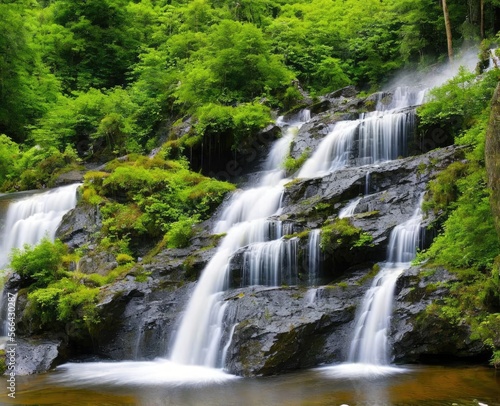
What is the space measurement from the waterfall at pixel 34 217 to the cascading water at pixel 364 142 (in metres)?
7.83

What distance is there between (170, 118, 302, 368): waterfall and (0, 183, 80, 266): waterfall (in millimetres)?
5871

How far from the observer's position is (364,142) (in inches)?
655

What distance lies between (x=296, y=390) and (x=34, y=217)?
1218cm

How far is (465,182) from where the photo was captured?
10117mm

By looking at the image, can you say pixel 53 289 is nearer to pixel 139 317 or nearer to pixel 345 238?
pixel 139 317

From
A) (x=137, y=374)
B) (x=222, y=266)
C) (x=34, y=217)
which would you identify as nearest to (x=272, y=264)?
(x=222, y=266)

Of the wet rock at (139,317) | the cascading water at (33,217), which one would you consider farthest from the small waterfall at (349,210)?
the cascading water at (33,217)

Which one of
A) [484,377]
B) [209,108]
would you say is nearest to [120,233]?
[209,108]

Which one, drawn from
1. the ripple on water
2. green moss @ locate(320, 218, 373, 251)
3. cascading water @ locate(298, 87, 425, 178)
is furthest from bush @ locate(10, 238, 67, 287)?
cascading water @ locate(298, 87, 425, 178)

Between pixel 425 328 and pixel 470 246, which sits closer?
pixel 425 328

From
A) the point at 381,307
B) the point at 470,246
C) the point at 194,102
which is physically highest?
the point at 194,102

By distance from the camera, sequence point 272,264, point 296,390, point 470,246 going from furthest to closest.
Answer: point 272,264, point 470,246, point 296,390

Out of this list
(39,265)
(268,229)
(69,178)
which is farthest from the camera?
(69,178)

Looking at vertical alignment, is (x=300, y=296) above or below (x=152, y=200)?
below
